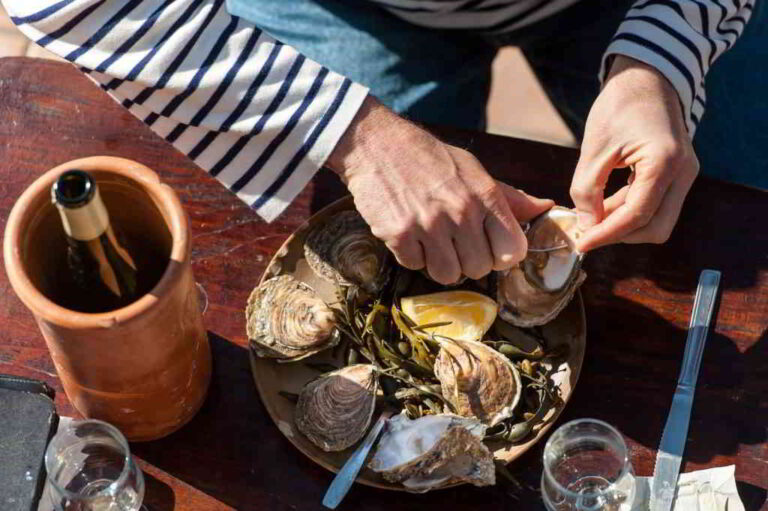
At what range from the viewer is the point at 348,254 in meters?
0.98

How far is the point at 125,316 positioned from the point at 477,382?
31cm

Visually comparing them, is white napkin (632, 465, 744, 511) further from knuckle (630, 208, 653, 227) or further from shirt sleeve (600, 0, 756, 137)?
shirt sleeve (600, 0, 756, 137)

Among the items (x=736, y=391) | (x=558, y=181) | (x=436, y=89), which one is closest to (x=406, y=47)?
(x=436, y=89)

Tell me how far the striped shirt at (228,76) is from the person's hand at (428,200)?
0.10 ft

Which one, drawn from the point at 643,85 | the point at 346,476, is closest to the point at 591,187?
the point at 643,85

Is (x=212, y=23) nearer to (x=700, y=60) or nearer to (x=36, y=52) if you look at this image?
(x=700, y=60)

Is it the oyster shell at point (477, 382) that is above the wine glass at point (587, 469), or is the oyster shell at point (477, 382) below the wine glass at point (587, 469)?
above

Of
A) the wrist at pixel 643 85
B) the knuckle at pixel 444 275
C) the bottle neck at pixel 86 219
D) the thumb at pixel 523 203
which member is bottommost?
the knuckle at pixel 444 275

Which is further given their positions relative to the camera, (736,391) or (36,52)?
(36,52)

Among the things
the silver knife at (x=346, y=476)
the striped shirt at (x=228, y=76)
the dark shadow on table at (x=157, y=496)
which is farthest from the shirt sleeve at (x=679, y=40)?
the dark shadow on table at (x=157, y=496)

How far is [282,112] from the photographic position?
3.17ft

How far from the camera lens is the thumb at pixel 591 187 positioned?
38.0 inches

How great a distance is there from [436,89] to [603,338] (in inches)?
15.7

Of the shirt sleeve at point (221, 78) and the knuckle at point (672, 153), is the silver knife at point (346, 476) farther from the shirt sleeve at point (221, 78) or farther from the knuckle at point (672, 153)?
the knuckle at point (672, 153)
